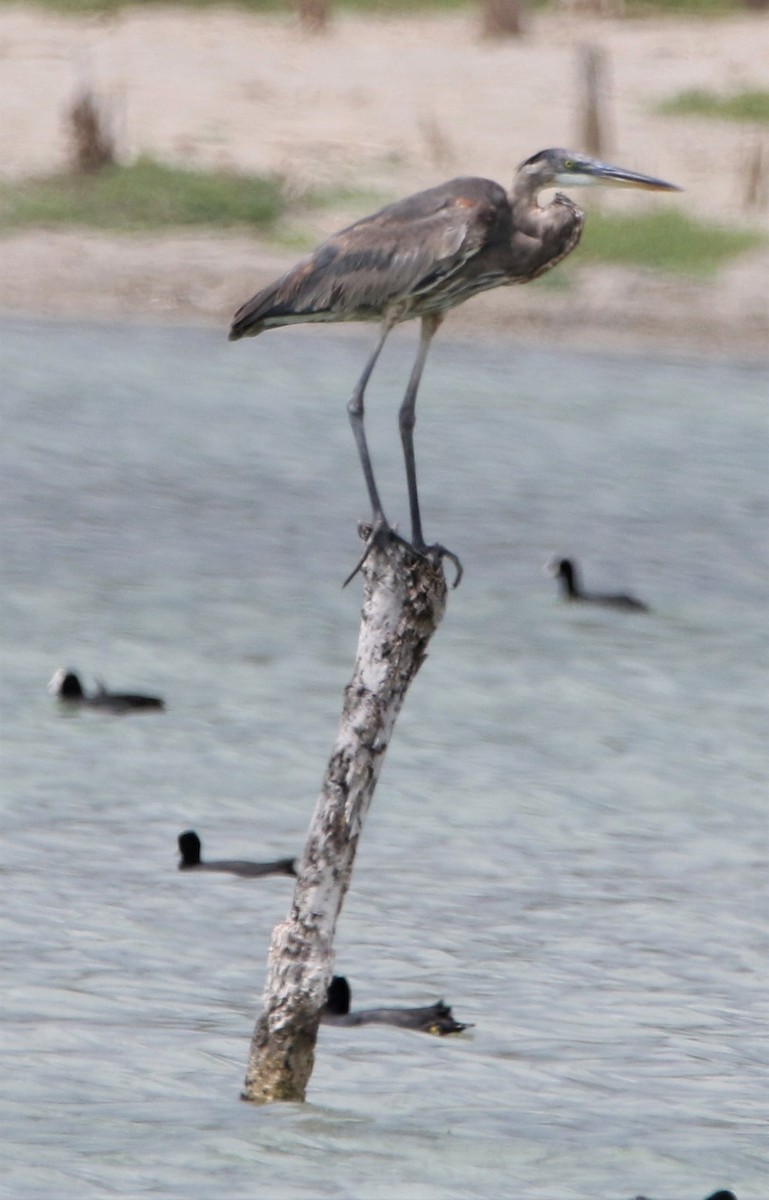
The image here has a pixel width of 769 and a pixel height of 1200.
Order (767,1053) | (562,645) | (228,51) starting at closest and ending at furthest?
(767,1053)
(562,645)
(228,51)

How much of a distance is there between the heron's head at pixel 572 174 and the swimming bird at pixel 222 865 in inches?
97.1

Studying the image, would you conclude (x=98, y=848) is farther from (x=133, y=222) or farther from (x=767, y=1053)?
(x=133, y=222)

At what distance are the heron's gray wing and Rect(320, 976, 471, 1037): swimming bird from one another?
1.84 metres

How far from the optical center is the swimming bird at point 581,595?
12906 mm

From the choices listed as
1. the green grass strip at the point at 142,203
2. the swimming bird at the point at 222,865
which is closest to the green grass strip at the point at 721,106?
the green grass strip at the point at 142,203

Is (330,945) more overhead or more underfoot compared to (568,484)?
more overhead

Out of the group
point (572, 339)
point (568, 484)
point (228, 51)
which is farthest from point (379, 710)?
point (228, 51)

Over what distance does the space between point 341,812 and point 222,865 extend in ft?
7.32

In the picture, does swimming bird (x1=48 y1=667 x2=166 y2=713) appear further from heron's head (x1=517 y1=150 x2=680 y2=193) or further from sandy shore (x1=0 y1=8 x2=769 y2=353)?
sandy shore (x1=0 y1=8 x2=769 y2=353)

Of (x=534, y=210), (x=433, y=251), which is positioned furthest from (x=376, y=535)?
(x=534, y=210)

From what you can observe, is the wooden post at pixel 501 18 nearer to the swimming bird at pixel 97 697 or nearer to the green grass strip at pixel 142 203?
the green grass strip at pixel 142 203

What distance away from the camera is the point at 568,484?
16.3 m

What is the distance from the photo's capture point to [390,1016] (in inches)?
283

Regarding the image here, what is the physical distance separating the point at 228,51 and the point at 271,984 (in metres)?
22.3
